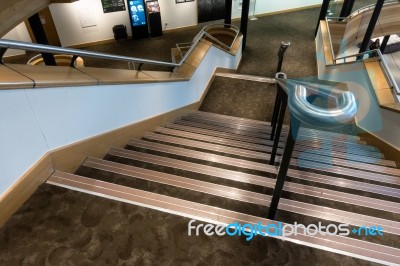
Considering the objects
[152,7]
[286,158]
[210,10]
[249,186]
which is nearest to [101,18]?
[152,7]

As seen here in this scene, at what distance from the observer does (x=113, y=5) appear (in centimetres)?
970

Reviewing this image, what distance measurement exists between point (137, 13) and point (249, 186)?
9528 millimetres

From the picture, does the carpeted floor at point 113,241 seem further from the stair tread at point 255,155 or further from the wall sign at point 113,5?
the wall sign at point 113,5

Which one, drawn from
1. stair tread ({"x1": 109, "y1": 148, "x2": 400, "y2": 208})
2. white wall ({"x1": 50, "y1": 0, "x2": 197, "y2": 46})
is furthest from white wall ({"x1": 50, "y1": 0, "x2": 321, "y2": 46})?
stair tread ({"x1": 109, "y1": 148, "x2": 400, "y2": 208})

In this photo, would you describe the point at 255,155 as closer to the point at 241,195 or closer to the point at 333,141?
the point at 241,195

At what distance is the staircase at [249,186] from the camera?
1.72m

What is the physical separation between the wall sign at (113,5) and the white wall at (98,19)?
108 millimetres

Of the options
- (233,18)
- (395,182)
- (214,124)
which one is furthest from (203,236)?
(233,18)

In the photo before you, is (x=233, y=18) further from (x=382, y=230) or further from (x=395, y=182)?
(x=382, y=230)

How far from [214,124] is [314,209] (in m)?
2.78

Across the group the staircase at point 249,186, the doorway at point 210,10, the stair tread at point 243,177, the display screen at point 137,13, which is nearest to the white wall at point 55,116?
the staircase at point 249,186

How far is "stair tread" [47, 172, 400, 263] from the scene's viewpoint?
1.53 m

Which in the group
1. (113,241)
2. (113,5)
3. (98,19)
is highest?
(113,241)

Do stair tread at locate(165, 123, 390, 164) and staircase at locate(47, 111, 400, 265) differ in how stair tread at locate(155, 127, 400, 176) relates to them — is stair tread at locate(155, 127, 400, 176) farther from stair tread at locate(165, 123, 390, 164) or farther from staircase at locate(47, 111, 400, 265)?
stair tread at locate(165, 123, 390, 164)
